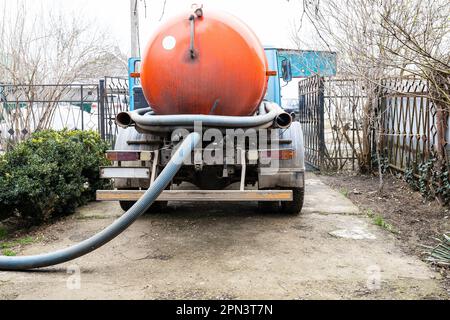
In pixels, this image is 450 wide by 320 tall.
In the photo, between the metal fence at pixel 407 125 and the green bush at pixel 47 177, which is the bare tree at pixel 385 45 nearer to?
the metal fence at pixel 407 125

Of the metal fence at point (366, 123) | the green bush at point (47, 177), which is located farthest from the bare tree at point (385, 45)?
the green bush at point (47, 177)

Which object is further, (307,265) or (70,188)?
(70,188)

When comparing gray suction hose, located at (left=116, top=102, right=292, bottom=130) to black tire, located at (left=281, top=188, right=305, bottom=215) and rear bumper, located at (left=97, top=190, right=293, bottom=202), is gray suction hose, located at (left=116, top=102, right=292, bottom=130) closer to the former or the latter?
rear bumper, located at (left=97, top=190, right=293, bottom=202)

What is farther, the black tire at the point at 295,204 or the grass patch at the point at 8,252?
the black tire at the point at 295,204

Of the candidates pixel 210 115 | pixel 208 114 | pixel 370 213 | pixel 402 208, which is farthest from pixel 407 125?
pixel 210 115

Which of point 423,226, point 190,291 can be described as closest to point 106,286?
point 190,291

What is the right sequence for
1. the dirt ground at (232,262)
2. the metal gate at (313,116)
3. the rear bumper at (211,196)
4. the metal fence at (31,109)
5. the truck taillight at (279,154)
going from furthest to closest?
the metal fence at (31,109), the metal gate at (313,116), the truck taillight at (279,154), the rear bumper at (211,196), the dirt ground at (232,262)

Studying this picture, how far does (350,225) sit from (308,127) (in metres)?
6.06

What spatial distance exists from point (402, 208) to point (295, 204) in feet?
5.91

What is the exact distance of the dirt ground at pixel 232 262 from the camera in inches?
140

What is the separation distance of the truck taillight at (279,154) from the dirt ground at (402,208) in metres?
1.45

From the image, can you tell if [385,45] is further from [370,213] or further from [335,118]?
[335,118]

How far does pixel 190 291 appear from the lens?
11.7 ft

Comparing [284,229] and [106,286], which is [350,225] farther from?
[106,286]
